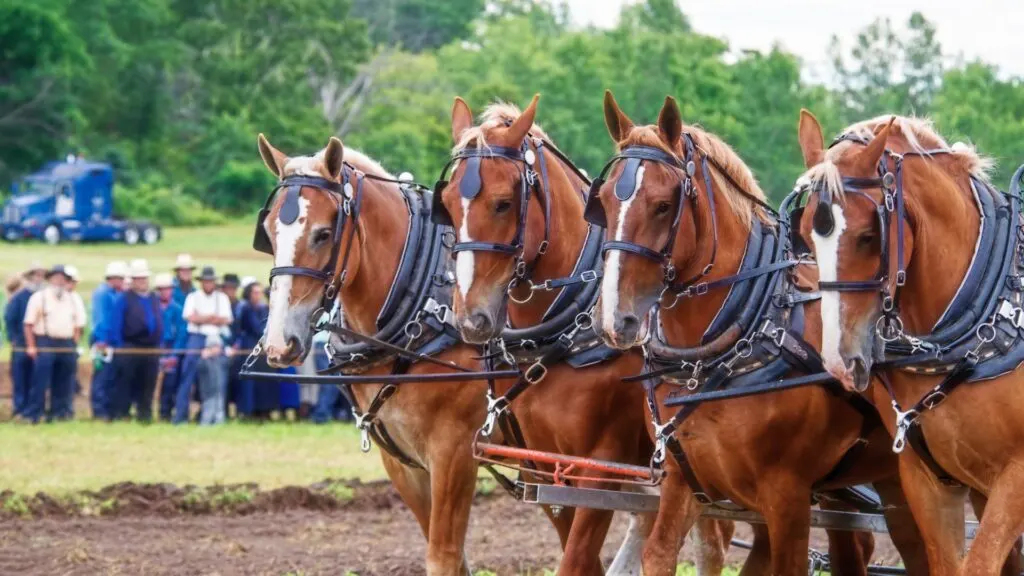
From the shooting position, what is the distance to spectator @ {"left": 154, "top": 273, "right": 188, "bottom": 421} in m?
16.8

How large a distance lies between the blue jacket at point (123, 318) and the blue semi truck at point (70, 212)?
2080 centimetres

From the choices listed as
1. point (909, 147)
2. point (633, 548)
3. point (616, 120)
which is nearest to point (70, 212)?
point (633, 548)

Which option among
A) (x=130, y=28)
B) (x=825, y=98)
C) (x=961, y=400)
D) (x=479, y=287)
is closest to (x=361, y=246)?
(x=479, y=287)

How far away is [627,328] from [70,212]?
111 feet

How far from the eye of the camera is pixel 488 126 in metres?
6.49

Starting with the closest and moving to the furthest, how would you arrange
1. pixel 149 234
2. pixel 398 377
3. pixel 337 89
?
1. pixel 398 377
2. pixel 149 234
3. pixel 337 89

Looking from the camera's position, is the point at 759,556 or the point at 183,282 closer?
the point at 759,556

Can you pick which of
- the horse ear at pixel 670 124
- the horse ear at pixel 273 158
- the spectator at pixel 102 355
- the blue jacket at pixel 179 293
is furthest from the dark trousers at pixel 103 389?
the horse ear at pixel 670 124

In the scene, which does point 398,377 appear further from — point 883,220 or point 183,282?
point 183,282

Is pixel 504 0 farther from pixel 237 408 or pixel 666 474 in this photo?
pixel 666 474

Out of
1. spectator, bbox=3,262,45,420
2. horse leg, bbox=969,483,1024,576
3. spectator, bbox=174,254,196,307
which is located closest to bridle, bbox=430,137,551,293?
horse leg, bbox=969,483,1024,576

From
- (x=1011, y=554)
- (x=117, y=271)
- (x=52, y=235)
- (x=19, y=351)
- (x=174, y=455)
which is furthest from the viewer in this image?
(x=52, y=235)

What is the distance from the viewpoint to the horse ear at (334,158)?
673 centimetres

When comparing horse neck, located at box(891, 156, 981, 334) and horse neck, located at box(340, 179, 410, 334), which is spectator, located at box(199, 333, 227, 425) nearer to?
horse neck, located at box(340, 179, 410, 334)
